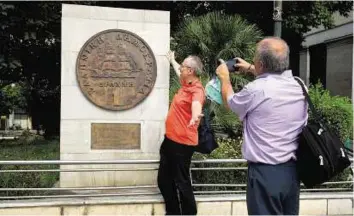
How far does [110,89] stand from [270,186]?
195 inches

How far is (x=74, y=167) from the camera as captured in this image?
785 cm

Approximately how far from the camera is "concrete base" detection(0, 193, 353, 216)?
20.7 ft

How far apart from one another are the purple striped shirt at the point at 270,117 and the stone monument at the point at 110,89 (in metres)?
4.63

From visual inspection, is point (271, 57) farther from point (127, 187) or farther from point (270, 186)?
point (127, 187)

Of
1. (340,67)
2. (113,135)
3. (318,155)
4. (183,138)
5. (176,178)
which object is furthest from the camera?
(340,67)

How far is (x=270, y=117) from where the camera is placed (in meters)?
3.47

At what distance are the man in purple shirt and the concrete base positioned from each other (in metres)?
3.24

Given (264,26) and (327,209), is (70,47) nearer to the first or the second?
(327,209)

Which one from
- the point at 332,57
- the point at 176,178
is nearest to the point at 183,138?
the point at 176,178

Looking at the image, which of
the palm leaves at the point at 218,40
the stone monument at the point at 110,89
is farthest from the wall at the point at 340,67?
the stone monument at the point at 110,89

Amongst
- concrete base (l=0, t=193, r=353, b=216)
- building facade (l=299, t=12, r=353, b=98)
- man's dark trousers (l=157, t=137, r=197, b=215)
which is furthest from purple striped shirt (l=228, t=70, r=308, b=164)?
building facade (l=299, t=12, r=353, b=98)

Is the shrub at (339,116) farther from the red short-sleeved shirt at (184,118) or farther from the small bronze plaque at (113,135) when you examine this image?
the red short-sleeved shirt at (184,118)

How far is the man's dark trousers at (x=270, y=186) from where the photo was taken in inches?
135

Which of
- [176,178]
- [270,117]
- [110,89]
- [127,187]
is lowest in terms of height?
[127,187]
